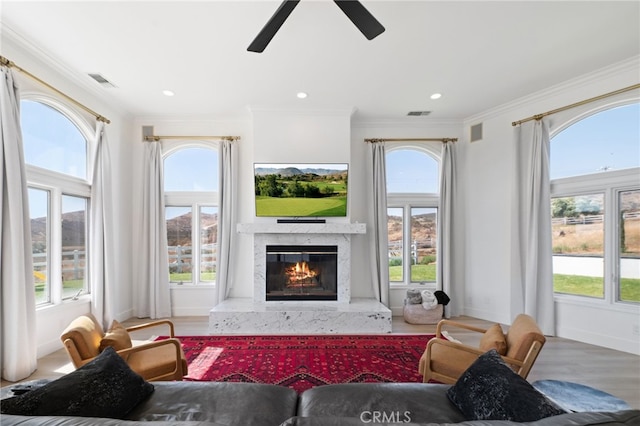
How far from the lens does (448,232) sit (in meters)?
4.92

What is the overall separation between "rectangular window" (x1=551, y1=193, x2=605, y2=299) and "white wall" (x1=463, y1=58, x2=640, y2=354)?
9.1 inches

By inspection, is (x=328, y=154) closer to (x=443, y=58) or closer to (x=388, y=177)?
(x=388, y=177)

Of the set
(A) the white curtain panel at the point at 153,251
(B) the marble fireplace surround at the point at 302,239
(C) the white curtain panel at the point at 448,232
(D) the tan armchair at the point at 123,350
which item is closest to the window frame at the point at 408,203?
(C) the white curtain panel at the point at 448,232

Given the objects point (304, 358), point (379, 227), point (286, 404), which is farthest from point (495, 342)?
point (379, 227)

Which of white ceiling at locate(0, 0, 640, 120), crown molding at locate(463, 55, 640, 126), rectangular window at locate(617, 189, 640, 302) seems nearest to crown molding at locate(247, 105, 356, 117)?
white ceiling at locate(0, 0, 640, 120)

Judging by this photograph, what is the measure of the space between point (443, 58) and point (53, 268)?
5167mm

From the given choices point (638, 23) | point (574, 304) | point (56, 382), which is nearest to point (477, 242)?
point (574, 304)

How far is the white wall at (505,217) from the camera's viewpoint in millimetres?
3582

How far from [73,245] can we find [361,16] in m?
4.35

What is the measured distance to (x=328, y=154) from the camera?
15.4ft

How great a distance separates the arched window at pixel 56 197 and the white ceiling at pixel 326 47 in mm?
690

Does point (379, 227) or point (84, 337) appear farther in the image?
point (379, 227)

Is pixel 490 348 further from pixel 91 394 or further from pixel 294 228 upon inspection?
pixel 294 228

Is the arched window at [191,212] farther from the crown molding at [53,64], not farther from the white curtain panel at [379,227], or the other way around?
the white curtain panel at [379,227]
